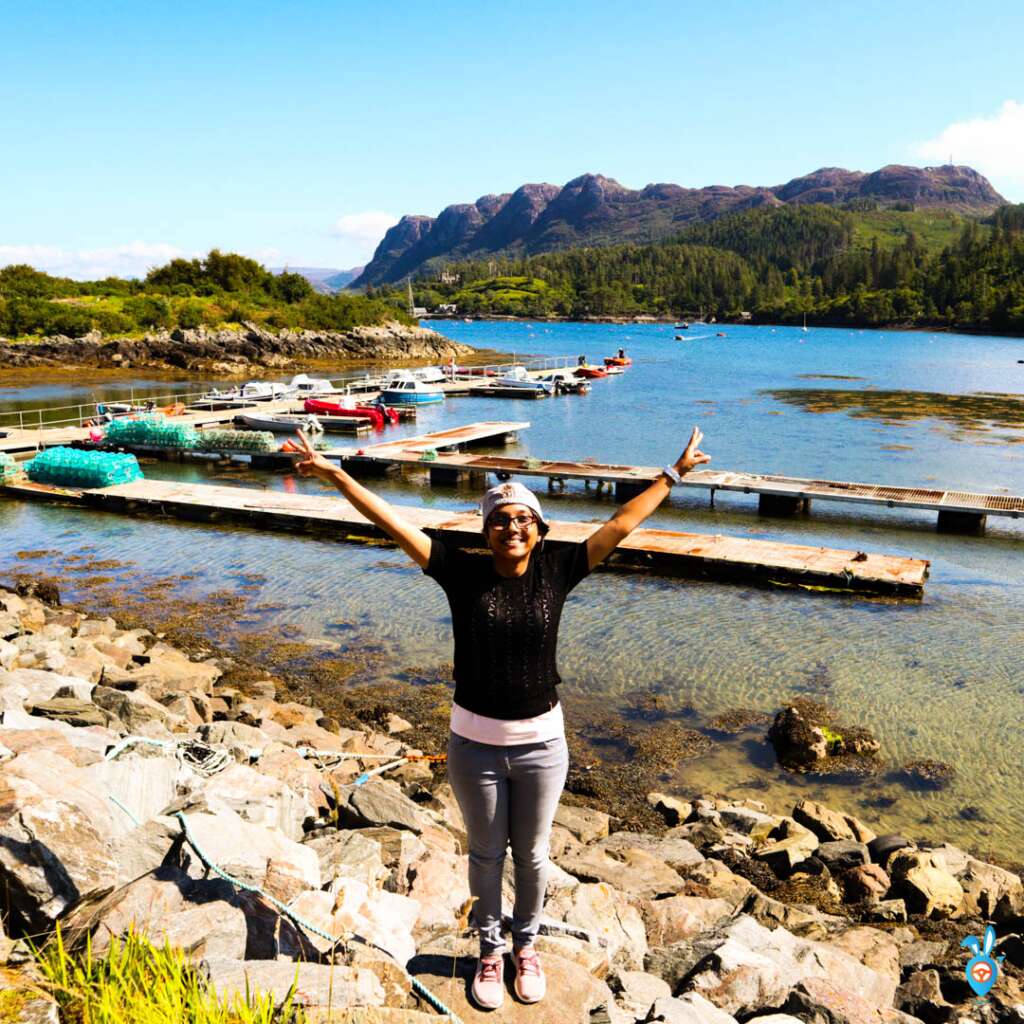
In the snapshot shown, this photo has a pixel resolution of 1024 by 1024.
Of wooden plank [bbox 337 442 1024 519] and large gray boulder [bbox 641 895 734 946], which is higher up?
wooden plank [bbox 337 442 1024 519]

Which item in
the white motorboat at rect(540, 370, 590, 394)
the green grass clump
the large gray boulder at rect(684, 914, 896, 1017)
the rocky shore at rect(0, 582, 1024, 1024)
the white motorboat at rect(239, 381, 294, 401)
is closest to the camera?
the green grass clump

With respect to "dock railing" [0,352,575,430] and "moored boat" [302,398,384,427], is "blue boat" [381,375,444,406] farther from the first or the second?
"moored boat" [302,398,384,427]

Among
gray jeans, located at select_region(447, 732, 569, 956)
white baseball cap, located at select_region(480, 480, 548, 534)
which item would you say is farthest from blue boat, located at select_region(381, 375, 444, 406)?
gray jeans, located at select_region(447, 732, 569, 956)

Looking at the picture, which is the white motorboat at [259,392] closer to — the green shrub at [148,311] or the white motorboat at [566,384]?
the white motorboat at [566,384]

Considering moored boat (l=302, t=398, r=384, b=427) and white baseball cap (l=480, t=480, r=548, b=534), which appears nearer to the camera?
white baseball cap (l=480, t=480, r=548, b=534)

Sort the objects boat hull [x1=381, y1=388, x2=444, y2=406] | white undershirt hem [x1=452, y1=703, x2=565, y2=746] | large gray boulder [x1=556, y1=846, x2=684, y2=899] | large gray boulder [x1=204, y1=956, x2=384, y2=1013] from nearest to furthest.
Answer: large gray boulder [x1=204, y1=956, x2=384, y2=1013], white undershirt hem [x1=452, y1=703, x2=565, y2=746], large gray boulder [x1=556, y1=846, x2=684, y2=899], boat hull [x1=381, y1=388, x2=444, y2=406]

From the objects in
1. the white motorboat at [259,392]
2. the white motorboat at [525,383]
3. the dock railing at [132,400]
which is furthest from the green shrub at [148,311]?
the white motorboat at [525,383]

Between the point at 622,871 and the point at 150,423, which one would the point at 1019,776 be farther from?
the point at 150,423

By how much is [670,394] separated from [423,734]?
60827 mm

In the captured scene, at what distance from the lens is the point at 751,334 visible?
19188 cm

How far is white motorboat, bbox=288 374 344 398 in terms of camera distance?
5307cm

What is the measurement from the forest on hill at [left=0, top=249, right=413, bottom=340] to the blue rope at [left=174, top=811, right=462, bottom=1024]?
87.1 metres

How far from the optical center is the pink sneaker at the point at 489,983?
417 centimetres

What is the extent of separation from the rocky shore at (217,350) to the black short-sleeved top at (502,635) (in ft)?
255
